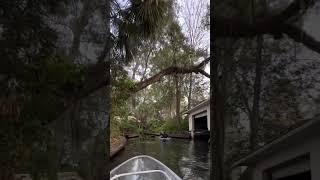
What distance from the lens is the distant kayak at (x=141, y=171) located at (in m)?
2.99

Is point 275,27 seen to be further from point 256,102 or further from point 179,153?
point 179,153

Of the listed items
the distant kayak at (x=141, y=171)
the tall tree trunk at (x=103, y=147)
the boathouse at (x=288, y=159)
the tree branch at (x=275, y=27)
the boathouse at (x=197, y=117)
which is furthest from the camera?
the boathouse at (x=197, y=117)

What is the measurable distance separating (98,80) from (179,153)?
3.45 metres

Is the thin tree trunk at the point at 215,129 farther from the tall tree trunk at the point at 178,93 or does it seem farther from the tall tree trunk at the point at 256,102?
the tall tree trunk at the point at 178,93

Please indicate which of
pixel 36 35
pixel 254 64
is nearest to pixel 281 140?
pixel 254 64

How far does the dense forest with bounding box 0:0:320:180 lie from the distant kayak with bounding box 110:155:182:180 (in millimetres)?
998

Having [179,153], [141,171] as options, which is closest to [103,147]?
[141,171]

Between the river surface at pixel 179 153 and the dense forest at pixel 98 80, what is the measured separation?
1.63m

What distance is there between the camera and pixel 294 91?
6.01 feet

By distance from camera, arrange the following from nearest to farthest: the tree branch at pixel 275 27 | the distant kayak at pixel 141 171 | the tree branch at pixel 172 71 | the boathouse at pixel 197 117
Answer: the tree branch at pixel 275 27, the tree branch at pixel 172 71, the distant kayak at pixel 141 171, the boathouse at pixel 197 117

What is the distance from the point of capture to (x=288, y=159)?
1.80 meters

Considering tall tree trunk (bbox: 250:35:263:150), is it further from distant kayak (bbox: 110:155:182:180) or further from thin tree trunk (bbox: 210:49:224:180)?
distant kayak (bbox: 110:155:182:180)

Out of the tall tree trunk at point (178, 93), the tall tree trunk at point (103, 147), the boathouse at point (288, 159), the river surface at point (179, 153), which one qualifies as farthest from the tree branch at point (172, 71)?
the river surface at point (179, 153)

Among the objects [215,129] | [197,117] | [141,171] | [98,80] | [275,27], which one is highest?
[275,27]
